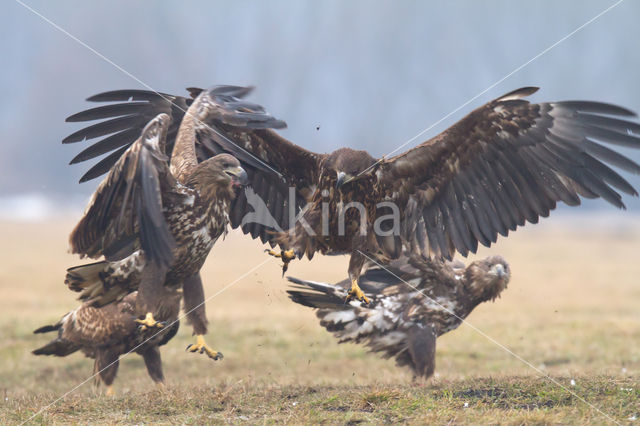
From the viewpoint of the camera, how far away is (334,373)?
10.1 metres

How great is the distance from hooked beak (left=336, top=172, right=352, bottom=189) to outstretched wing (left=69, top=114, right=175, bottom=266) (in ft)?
5.16

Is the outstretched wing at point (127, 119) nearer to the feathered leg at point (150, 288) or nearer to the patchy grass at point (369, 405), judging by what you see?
the feathered leg at point (150, 288)

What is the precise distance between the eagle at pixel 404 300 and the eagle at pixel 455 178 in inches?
21.2

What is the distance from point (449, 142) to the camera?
7105 millimetres

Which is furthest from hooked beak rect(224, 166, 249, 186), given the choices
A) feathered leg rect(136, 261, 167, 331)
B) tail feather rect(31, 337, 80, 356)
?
tail feather rect(31, 337, 80, 356)

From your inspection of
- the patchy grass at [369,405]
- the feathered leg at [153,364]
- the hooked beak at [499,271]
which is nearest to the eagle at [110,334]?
the feathered leg at [153,364]

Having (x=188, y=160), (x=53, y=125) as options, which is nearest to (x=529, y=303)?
(x=188, y=160)

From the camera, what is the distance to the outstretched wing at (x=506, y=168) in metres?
6.89

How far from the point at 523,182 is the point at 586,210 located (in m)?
144

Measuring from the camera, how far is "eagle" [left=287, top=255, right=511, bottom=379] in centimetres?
816

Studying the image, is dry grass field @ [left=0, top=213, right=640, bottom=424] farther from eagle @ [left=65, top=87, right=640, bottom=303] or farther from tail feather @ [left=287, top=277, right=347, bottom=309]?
eagle @ [left=65, top=87, right=640, bottom=303]

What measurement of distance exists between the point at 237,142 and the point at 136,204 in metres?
2.10

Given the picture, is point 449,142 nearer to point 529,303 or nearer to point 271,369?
point 271,369

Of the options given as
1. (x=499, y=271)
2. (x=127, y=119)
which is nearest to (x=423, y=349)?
(x=499, y=271)
